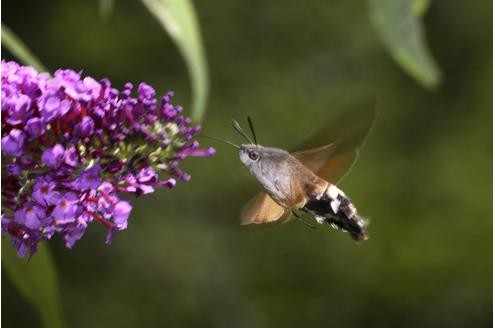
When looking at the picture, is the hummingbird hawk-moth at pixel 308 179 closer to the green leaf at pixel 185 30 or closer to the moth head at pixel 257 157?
the moth head at pixel 257 157

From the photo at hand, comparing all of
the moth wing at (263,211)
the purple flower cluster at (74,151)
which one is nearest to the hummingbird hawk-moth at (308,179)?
the moth wing at (263,211)

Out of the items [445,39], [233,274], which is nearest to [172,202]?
[233,274]

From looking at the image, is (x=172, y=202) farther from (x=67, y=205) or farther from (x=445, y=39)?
(x=67, y=205)

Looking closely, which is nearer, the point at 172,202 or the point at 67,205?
the point at 67,205

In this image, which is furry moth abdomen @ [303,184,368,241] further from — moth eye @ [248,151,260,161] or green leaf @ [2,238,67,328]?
green leaf @ [2,238,67,328]

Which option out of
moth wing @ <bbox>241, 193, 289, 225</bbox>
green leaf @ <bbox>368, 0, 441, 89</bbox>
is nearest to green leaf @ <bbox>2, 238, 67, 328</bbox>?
moth wing @ <bbox>241, 193, 289, 225</bbox>

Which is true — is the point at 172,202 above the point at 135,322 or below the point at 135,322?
above
